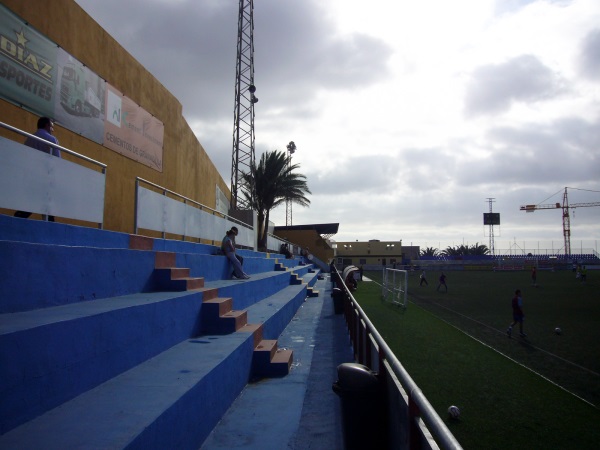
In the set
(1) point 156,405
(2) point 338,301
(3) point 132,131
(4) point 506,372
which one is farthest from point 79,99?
(4) point 506,372

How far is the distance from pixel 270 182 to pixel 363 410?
25289mm

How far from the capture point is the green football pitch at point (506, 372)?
6.61 metres

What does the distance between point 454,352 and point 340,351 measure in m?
4.60

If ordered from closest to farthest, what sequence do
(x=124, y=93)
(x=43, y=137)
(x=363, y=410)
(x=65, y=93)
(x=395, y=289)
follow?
(x=363, y=410) → (x=43, y=137) → (x=65, y=93) → (x=124, y=93) → (x=395, y=289)

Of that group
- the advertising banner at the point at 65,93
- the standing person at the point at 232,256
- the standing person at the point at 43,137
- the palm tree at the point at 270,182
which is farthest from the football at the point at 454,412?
the palm tree at the point at 270,182

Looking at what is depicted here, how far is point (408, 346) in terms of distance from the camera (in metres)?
11.9

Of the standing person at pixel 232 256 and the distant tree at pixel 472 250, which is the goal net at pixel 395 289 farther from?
the distant tree at pixel 472 250

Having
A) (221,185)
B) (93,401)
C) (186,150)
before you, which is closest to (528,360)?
(93,401)

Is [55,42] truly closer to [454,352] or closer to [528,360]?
[454,352]

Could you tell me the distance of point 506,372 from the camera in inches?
388

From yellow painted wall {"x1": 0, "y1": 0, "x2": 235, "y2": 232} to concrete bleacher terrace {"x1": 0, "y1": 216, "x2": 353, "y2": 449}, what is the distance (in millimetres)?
3096

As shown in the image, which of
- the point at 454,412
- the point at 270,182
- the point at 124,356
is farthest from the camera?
the point at 270,182

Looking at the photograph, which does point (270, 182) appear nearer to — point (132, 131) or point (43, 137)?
point (132, 131)

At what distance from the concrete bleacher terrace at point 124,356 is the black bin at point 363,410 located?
76 cm
